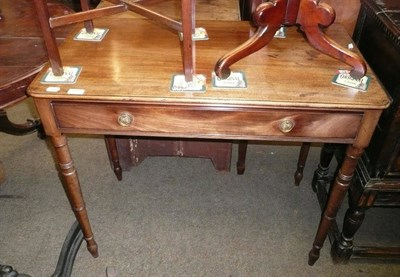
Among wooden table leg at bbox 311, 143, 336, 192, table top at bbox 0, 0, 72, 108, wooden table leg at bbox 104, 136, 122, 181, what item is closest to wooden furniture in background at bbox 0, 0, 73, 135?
table top at bbox 0, 0, 72, 108

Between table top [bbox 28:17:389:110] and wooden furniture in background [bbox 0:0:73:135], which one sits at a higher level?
table top [bbox 28:17:389:110]

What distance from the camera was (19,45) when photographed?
1287mm

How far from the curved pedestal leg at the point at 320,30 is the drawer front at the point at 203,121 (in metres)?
0.16

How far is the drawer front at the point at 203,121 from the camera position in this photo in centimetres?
100

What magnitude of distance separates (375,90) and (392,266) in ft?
3.11

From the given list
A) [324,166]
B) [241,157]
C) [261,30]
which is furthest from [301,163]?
[261,30]

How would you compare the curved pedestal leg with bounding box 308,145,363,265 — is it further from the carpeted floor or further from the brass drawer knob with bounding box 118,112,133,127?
the brass drawer knob with bounding box 118,112,133,127

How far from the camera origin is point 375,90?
1.01 m

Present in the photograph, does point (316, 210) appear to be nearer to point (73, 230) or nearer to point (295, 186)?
point (295, 186)

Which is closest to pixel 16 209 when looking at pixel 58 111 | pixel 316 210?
pixel 58 111

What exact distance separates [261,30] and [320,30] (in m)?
0.18

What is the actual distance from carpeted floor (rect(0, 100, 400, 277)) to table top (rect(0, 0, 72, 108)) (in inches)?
32.8

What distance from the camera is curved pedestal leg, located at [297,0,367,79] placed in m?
0.99

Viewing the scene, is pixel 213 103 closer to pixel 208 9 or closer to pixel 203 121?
pixel 203 121
